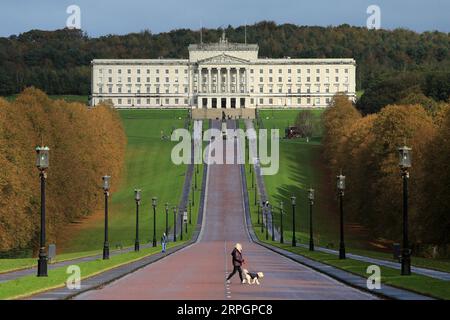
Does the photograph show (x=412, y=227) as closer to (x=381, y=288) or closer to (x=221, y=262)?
(x=221, y=262)

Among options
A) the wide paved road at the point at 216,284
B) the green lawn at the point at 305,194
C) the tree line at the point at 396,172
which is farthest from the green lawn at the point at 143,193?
the wide paved road at the point at 216,284

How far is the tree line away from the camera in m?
67.4

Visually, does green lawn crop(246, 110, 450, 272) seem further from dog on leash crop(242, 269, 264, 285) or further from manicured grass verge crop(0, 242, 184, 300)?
dog on leash crop(242, 269, 264, 285)

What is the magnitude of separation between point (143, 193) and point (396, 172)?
143ft

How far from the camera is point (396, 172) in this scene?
86125 millimetres

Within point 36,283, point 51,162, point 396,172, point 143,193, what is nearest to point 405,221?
point 36,283

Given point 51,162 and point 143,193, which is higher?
point 51,162

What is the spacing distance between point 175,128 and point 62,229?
10064 cm

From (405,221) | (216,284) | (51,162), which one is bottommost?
(216,284)

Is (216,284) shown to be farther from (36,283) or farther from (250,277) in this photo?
(36,283)

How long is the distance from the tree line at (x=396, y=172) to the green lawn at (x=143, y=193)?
19.2 m

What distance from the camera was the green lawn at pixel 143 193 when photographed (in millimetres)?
92688

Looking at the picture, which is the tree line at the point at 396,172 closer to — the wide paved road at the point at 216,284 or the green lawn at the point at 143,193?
the wide paved road at the point at 216,284

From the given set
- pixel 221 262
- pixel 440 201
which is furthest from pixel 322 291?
pixel 440 201
